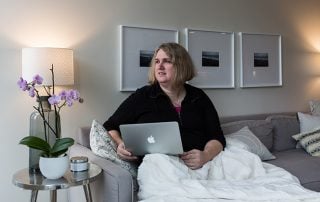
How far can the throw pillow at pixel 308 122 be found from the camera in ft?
10.3

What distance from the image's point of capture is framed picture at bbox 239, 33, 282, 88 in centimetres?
326

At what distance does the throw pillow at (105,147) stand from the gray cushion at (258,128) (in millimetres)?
1082

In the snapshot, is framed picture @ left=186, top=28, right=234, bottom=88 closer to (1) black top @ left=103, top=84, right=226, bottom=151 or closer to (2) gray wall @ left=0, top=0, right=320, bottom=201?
(2) gray wall @ left=0, top=0, right=320, bottom=201

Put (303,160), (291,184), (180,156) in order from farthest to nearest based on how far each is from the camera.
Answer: (303,160) → (180,156) → (291,184)

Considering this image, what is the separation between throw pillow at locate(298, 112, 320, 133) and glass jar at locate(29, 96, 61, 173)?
2.13m

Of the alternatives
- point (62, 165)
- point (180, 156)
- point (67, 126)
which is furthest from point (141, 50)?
point (62, 165)

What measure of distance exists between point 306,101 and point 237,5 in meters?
1.26

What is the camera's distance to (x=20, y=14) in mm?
2320

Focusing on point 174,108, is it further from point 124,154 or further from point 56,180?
point 56,180

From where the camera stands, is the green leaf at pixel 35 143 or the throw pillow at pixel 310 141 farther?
the throw pillow at pixel 310 141

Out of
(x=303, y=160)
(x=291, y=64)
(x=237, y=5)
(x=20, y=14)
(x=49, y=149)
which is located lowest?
(x=303, y=160)

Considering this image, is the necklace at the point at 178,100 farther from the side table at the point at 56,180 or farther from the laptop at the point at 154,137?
the side table at the point at 56,180

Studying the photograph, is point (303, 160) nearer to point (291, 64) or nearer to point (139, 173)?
point (291, 64)

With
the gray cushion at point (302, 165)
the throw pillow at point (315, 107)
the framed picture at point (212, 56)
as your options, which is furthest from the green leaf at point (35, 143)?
the throw pillow at point (315, 107)
